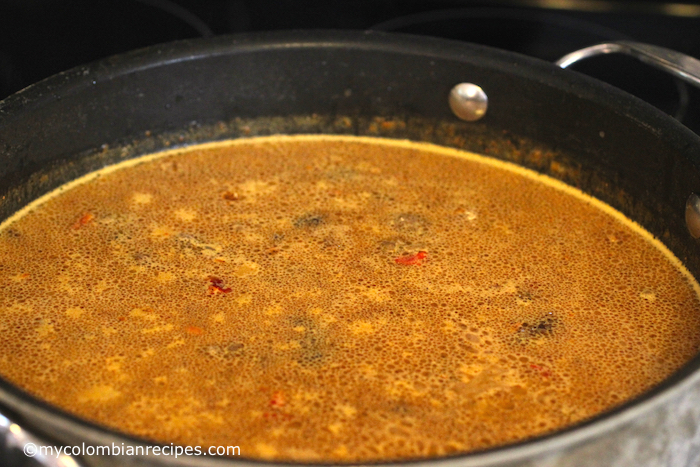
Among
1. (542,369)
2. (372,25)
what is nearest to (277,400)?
(542,369)

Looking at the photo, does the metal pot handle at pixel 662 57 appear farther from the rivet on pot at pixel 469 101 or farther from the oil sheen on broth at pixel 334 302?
the oil sheen on broth at pixel 334 302

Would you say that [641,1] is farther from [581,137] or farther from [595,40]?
[581,137]

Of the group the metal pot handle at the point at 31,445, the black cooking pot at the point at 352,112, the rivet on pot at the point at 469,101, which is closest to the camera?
the metal pot handle at the point at 31,445

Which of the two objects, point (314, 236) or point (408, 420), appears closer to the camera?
point (408, 420)

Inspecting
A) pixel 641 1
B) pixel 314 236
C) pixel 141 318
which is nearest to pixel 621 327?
pixel 314 236

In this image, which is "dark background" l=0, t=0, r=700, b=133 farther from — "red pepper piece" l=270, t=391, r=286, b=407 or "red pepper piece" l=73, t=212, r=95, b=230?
"red pepper piece" l=270, t=391, r=286, b=407

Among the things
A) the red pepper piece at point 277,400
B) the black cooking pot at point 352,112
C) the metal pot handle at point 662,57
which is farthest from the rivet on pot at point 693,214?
the red pepper piece at point 277,400
